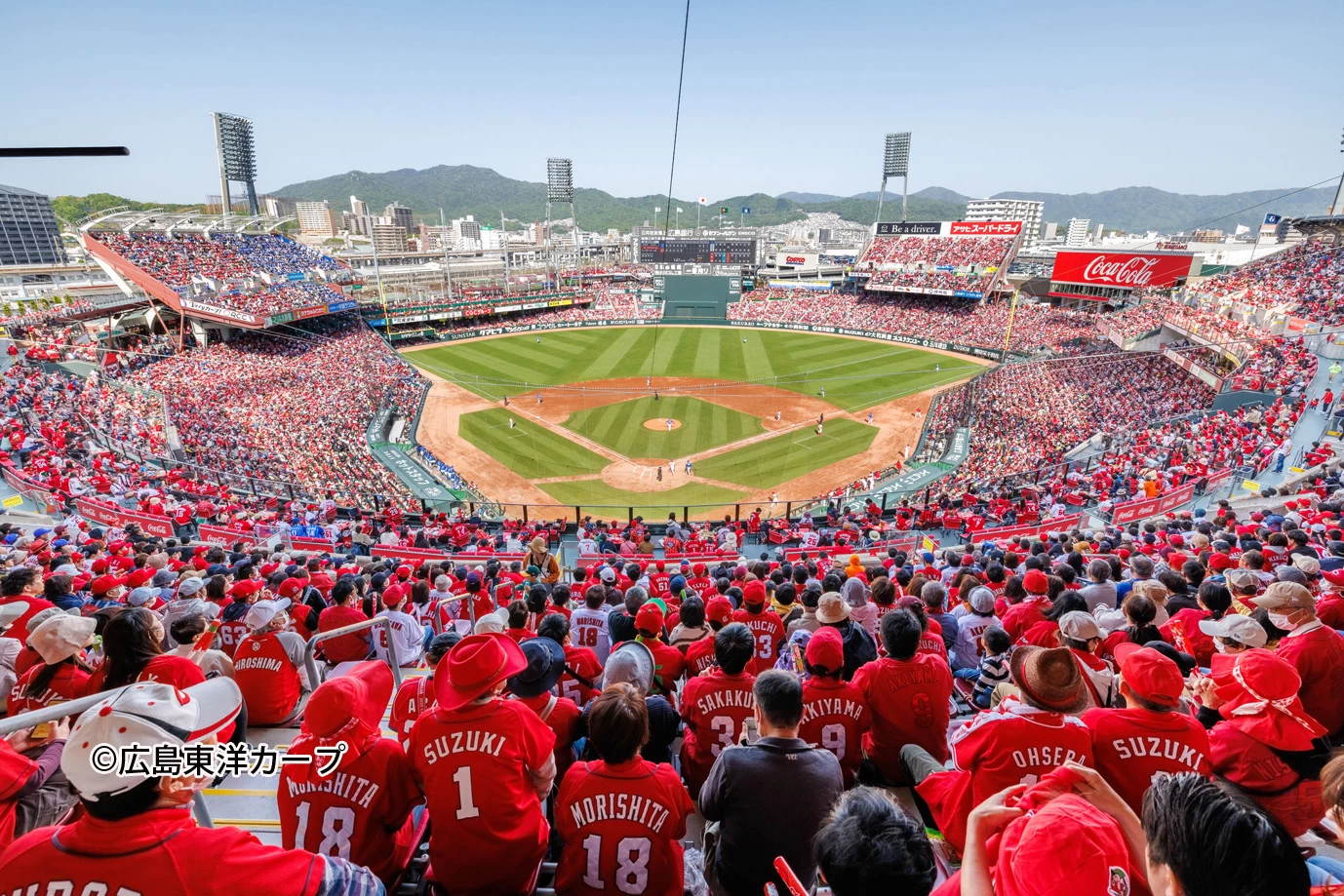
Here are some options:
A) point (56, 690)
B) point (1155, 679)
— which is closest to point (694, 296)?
point (56, 690)

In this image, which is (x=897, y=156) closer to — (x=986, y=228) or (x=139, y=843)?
(x=986, y=228)

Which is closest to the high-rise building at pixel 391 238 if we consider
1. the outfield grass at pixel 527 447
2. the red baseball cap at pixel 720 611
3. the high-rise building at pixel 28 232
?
the high-rise building at pixel 28 232

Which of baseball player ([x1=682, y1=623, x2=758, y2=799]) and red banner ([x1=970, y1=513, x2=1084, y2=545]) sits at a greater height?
baseball player ([x1=682, y1=623, x2=758, y2=799])

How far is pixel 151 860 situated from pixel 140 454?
2272cm

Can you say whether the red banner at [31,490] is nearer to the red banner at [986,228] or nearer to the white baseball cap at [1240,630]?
the white baseball cap at [1240,630]

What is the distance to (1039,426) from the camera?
27.4m

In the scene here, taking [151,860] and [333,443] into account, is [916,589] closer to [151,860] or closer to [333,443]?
[151,860]

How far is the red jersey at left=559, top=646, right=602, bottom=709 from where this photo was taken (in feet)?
16.1

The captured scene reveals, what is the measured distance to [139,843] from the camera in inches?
75.3

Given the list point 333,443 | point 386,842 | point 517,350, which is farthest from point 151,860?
point 517,350

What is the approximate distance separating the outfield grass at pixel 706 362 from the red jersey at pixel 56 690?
33.9 m

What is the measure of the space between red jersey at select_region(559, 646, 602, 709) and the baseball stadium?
6cm

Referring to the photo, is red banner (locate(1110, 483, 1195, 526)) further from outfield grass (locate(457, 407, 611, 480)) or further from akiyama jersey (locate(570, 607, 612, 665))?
outfield grass (locate(457, 407, 611, 480))

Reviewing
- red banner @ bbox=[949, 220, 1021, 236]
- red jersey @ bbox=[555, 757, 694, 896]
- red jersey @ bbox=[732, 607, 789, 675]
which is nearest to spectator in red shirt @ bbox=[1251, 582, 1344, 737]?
red jersey @ bbox=[732, 607, 789, 675]
